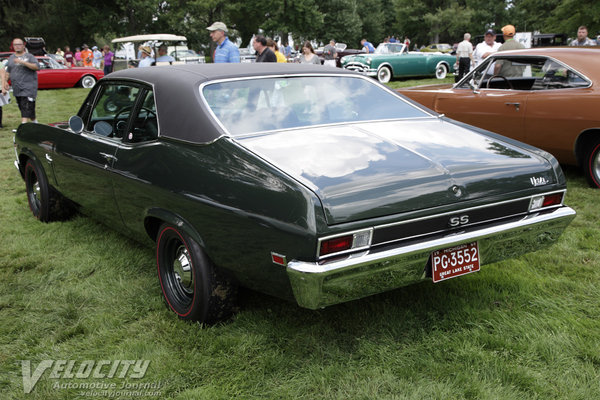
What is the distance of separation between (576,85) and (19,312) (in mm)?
5525

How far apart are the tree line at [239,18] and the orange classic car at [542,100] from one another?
95.6 ft

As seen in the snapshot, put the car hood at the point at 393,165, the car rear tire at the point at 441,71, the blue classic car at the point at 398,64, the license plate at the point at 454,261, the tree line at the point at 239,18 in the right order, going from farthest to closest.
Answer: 1. the tree line at the point at 239,18
2. the car rear tire at the point at 441,71
3. the blue classic car at the point at 398,64
4. the license plate at the point at 454,261
5. the car hood at the point at 393,165

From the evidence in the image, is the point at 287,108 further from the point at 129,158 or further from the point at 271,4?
the point at 271,4

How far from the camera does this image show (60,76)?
20.2 meters

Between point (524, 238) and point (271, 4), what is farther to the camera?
point (271, 4)

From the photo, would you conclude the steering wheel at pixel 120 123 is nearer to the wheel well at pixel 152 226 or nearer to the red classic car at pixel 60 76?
the wheel well at pixel 152 226

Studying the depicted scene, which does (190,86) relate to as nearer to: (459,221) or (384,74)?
(459,221)

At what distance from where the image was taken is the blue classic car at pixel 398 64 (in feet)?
60.1

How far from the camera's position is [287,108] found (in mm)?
3484

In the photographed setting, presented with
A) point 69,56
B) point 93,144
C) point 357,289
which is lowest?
point 69,56

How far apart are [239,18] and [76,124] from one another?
47.6 meters

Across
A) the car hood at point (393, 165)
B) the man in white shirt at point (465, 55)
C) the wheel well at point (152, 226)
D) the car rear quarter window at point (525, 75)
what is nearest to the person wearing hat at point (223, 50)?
the car rear quarter window at point (525, 75)

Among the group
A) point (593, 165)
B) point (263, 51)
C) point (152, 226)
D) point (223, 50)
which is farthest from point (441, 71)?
point (152, 226)

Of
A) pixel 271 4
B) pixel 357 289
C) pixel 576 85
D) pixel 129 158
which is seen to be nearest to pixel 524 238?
pixel 357 289
